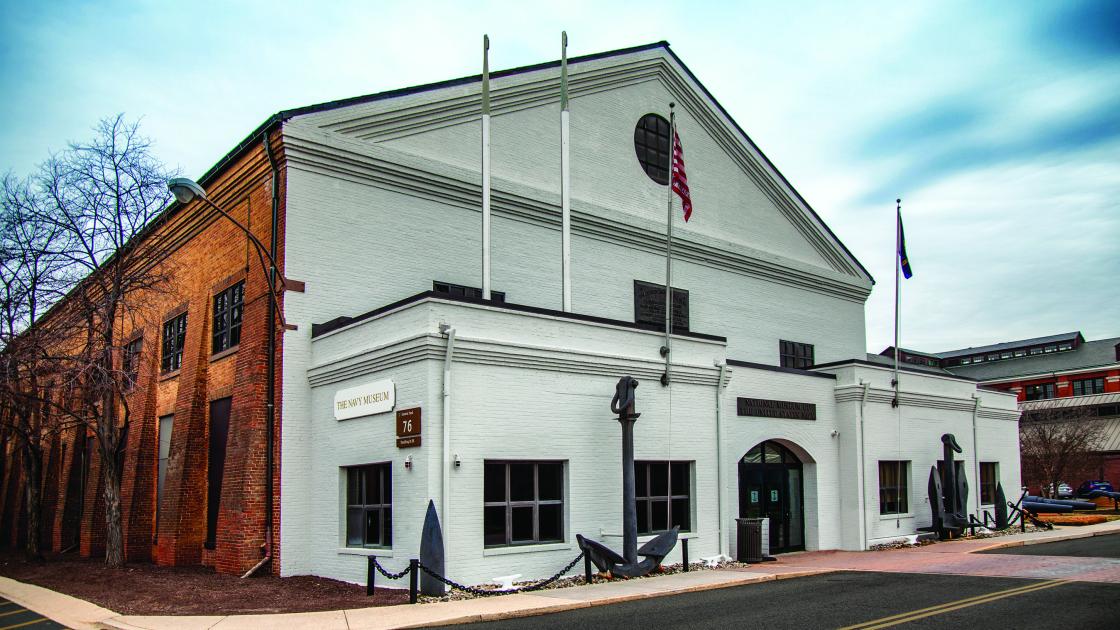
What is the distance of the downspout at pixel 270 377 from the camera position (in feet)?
59.0

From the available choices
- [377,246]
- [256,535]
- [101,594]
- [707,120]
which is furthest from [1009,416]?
[101,594]

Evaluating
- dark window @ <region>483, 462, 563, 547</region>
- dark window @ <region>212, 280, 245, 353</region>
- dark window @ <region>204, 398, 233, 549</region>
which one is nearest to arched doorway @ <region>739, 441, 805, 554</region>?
dark window @ <region>483, 462, 563, 547</region>

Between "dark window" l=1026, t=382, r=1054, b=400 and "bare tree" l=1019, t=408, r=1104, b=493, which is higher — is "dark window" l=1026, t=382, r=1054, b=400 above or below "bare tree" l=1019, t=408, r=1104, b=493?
above

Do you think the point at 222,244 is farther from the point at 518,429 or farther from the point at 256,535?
the point at 518,429

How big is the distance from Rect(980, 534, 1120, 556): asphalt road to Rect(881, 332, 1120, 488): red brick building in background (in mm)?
39246

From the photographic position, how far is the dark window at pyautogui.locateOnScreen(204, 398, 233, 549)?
67.8 feet

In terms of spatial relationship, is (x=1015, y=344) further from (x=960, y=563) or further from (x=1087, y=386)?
(x=960, y=563)

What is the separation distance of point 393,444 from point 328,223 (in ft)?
18.9

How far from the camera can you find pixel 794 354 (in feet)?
A: 97.9

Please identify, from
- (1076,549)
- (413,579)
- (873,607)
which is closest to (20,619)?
(413,579)

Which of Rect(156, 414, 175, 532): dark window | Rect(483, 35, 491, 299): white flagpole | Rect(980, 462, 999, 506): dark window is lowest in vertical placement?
Rect(980, 462, 999, 506): dark window

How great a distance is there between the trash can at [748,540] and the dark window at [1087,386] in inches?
2351

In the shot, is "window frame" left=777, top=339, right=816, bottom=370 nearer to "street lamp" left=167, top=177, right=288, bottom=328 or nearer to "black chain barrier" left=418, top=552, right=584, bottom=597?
"black chain barrier" left=418, top=552, right=584, bottom=597

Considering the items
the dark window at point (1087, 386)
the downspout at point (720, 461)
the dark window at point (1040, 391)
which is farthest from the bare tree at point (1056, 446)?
the downspout at point (720, 461)
